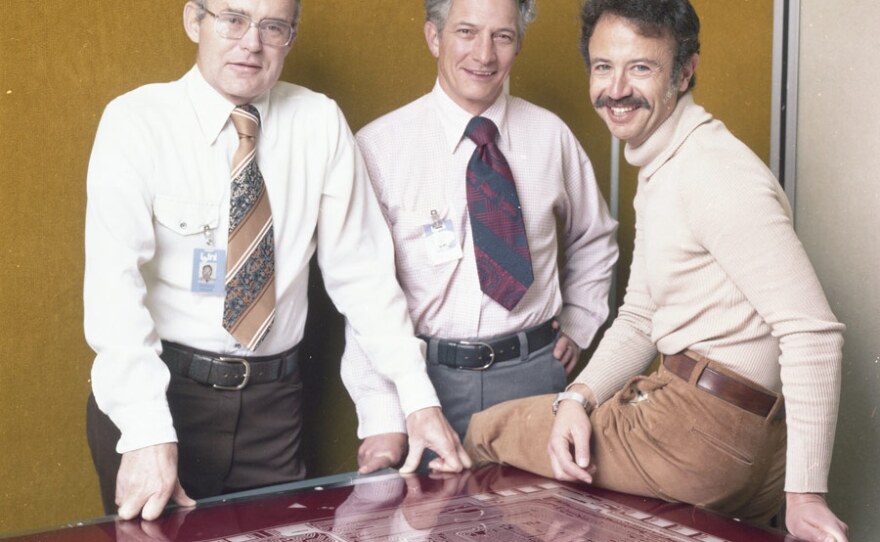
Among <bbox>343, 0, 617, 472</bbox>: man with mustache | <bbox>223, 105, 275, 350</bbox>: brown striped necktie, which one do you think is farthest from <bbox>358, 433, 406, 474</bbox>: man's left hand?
<bbox>223, 105, 275, 350</bbox>: brown striped necktie

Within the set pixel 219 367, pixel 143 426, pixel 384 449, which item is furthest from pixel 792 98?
pixel 143 426

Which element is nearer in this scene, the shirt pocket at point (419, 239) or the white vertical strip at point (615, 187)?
the shirt pocket at point (419, 239)

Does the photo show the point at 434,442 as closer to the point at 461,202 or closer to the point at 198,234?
the point at 198,234

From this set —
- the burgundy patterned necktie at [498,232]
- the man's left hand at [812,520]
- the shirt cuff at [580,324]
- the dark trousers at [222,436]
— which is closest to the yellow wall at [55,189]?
the dark trousers at [222,436]

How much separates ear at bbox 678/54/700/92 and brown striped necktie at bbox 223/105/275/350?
0.86 meters

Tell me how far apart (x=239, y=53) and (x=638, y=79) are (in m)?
0.80

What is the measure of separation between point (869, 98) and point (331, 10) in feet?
4.43

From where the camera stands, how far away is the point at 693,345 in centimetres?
177

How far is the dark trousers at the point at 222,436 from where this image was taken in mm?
2105

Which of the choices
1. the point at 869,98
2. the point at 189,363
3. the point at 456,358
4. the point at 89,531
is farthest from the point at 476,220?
the point at 89,531

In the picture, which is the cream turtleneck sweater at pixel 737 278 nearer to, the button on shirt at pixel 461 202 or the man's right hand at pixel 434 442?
the man's right hand at pixel 434 442

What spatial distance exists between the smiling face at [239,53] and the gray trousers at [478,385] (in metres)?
0.80

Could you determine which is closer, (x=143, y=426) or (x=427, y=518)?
(x=427, y=518)

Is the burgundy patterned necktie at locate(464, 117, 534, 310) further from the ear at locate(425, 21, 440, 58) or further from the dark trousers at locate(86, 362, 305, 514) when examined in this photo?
the dark trousers at locate(86, 362, 305, 514)
